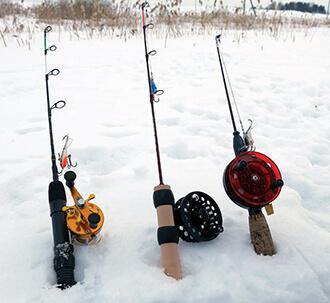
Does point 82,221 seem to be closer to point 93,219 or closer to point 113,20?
point 93,219

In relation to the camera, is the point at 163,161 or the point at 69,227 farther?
the point at 163,161

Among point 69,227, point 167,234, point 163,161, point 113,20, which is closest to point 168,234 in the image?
point 167,234

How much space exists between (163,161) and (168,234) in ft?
3.65

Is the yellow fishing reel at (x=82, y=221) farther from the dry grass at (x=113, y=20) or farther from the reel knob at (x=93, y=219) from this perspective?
the dry grass at (x=113, y=20)

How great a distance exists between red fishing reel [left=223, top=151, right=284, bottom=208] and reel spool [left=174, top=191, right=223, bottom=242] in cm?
16

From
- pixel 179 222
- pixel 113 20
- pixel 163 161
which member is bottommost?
pixel 163 161

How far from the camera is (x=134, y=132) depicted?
9.96 feet

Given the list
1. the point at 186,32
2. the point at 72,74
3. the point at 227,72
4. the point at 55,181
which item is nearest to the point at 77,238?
the point at 55,181

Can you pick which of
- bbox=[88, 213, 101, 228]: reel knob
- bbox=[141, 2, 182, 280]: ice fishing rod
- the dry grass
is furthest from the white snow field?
the dry grass

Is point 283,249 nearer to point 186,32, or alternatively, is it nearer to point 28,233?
Result: point 28,233

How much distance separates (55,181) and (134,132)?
1360 millimetres

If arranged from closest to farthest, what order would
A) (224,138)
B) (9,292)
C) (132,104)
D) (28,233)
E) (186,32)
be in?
1. (9,292)
2. (28,233)
3. (224,138)
4. (132,104)
5. (186,32)

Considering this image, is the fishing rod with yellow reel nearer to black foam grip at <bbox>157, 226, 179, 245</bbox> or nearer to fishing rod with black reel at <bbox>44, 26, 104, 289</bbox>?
fishing rod with black reel at <bbox>44, 26, 104, 289</bbox>

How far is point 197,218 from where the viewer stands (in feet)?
5.39
